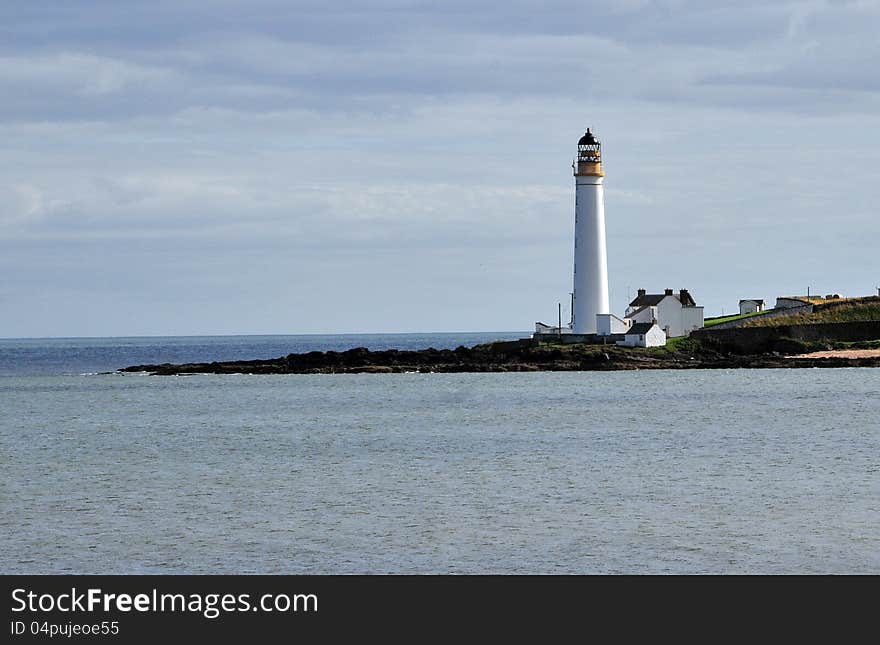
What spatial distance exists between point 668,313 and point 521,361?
11110mm

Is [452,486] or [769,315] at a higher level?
[769,315]

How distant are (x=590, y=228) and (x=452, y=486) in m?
49.4

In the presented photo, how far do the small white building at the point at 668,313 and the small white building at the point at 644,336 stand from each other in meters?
1.28

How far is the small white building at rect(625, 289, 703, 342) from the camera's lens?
84562 mm

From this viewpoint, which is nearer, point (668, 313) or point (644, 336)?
point (644, 336)

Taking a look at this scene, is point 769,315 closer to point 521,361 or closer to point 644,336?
point 644,336

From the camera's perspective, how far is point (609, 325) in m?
80.2

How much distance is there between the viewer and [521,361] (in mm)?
82438

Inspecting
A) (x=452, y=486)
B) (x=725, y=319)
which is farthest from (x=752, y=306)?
(x=452, y=486)

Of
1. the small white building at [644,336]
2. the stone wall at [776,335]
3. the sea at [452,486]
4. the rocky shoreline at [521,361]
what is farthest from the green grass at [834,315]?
the sea at [452,486]

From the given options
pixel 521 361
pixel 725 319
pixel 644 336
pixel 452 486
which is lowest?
pixel 452 486

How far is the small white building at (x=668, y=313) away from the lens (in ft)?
277
